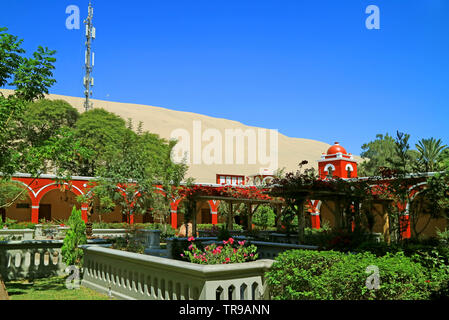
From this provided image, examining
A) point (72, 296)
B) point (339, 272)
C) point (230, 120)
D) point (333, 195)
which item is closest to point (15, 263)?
point (72, 296)

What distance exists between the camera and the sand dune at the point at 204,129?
10078 cm

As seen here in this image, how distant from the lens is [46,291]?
9422 millimetres

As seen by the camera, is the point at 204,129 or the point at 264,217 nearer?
the point at 264,217

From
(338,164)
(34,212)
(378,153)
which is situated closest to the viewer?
(34,212)

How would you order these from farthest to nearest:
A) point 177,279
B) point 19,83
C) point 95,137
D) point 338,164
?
point 95,137 < point 338,164 < point 19,83 < point 177,279

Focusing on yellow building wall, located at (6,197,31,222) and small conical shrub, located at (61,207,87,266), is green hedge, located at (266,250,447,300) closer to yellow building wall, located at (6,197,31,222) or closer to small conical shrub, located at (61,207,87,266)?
small conical shrub, located at (61,207,87,266)

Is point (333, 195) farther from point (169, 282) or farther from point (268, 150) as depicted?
point (268, 150)

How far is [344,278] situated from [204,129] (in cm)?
12183

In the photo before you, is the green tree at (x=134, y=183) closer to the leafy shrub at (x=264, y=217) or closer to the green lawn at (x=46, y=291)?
the leafy shrub at (x=264, y=217)

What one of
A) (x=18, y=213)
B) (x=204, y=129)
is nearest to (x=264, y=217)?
(x=18, y=213)

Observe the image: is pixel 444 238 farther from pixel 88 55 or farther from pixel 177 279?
pixel 88 55

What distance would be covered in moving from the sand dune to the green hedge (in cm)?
8336

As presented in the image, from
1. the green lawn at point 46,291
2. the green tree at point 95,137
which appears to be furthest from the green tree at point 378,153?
the green lawn at point 46,291

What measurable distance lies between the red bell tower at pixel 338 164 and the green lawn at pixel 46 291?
2879cm
